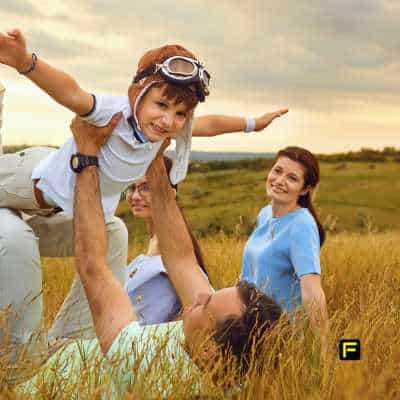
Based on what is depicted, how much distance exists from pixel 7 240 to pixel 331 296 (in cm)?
300

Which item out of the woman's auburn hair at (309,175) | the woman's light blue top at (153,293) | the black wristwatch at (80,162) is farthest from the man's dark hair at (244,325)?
the woman's auburn hair at (309,175)

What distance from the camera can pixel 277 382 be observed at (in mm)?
2930

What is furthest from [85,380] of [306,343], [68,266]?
[68,266]

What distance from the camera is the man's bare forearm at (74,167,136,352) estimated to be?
297cm

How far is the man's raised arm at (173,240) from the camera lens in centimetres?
374

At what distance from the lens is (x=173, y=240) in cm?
384

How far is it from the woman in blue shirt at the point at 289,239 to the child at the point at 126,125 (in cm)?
99

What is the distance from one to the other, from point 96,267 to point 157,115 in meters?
0.92

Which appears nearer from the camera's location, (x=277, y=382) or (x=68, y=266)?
(x=277, y=382)

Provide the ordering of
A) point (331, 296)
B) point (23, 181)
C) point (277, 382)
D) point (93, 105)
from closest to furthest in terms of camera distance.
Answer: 1. point (277, 382)
2. point (93, 105)
3. point (23, 181)
4. point (331, 296)

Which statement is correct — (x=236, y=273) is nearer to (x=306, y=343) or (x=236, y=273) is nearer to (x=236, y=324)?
(x=306, y=343)

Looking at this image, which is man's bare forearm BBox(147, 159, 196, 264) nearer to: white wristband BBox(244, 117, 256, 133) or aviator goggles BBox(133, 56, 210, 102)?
aviator goggles BBox(133, 56, 210, 102)

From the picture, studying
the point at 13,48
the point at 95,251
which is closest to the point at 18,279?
the point at 95,251

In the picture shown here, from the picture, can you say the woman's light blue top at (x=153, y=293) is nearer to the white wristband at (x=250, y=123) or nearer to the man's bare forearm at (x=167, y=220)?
the man's bare forearm at (x=167, y=220)
